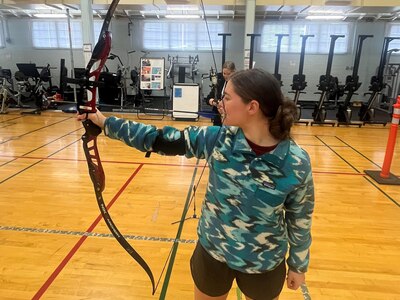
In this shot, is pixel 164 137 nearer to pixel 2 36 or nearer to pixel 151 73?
pixel 151 73

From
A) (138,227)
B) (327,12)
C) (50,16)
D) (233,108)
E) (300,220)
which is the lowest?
(138,227)

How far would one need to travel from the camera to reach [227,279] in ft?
3.62

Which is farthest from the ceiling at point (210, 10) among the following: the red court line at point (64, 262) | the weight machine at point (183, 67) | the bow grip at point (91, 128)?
the bow grip at point (91, 128)

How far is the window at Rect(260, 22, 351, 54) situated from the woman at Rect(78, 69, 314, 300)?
1071 centimetres

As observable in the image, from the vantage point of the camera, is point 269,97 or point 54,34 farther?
point 54,34

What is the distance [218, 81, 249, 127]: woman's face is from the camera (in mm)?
913

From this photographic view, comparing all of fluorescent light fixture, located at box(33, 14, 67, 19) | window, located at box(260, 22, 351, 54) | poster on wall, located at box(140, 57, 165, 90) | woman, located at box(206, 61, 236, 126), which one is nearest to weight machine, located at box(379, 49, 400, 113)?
window, located at box(260, 22, 351, 54)

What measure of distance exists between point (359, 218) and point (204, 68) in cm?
905

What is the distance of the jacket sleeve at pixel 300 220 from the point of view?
0.97 meters

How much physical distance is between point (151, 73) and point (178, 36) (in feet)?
11.0

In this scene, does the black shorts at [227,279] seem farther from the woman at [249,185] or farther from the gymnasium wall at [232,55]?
the gymnasium wall at [232,55]

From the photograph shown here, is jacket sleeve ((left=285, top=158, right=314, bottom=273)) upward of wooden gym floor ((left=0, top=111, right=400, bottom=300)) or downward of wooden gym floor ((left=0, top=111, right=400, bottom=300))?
upward

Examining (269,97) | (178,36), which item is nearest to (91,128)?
(269,97)

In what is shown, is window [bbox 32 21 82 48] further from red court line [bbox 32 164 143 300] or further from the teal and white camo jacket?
the teal and white camo jacket
